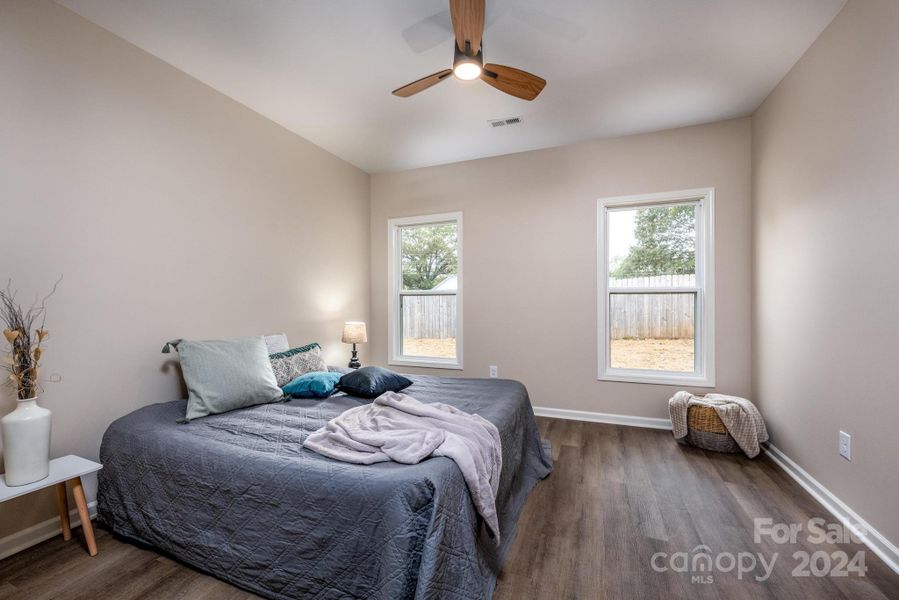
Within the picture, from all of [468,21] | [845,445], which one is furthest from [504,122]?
[845,445]

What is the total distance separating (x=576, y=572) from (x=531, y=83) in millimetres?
2597

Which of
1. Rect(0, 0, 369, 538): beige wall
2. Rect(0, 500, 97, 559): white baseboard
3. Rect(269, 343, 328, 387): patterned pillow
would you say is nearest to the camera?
Rect(0, 500, 97, 559): white baseboard

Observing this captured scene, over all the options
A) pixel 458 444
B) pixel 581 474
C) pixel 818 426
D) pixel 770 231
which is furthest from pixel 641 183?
pixel 458 444

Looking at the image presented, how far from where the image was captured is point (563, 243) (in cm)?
408

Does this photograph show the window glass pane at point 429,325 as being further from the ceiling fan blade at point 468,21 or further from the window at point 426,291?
the ceiling fan blade at point 468,21

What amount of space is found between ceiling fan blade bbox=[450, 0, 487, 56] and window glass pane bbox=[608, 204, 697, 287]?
2.51 m

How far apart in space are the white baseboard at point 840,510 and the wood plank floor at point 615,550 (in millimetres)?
45

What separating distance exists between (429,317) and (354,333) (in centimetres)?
99

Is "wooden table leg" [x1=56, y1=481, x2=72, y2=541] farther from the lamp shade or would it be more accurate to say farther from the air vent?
the air vent

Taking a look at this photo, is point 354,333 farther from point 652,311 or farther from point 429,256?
point 652,311

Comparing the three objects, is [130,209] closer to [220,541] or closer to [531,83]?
[220,541]

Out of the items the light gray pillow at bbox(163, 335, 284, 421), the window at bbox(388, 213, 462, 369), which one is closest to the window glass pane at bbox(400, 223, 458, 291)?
the window at bbox(388, 213, 462, 369)

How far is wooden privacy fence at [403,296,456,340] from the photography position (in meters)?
4.69

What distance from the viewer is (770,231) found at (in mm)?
3107
